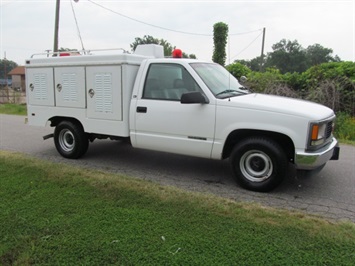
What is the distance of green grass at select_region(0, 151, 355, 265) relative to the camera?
2.97m

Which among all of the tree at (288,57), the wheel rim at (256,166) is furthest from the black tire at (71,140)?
the tree at (288,57)

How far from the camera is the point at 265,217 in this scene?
376cm

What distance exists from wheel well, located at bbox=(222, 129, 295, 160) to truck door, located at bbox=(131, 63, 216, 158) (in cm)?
29

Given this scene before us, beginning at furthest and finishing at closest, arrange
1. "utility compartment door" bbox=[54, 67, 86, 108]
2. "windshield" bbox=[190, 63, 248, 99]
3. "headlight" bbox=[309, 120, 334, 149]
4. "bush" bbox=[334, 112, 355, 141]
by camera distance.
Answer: "bush" bbox=[334, 112, 355, 141] < "utility compartment door" bbox=[54, 67, 86, 108] < "windshield" bbox=[190, 63, 248, 99] < "headlight" bbox=[309, 120, 334, 149]

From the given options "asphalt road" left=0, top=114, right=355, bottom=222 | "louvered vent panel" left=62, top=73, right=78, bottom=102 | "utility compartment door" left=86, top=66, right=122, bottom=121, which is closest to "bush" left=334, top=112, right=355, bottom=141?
"asphalt road" left=0, top=114, right=355, bottom=222

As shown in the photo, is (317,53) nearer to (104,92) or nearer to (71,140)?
(71,140)

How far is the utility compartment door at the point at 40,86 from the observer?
20.7ft

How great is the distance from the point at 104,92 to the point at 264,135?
283cm

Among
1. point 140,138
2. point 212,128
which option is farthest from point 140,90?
point 212,128

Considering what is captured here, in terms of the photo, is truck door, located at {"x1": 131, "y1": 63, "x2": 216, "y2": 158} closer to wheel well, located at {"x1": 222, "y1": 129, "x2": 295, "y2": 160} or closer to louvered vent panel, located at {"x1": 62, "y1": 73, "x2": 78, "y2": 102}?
wheel well, located at {"x1": 222, "y1": 129, "x2": 295, "y2": 160}

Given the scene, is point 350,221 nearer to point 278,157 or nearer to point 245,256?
point 278,157

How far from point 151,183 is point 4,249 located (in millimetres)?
2274

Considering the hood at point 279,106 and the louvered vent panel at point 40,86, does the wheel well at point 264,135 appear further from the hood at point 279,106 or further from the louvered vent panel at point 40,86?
the louvered vent panel at point 40,86

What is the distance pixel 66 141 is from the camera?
6.53m
